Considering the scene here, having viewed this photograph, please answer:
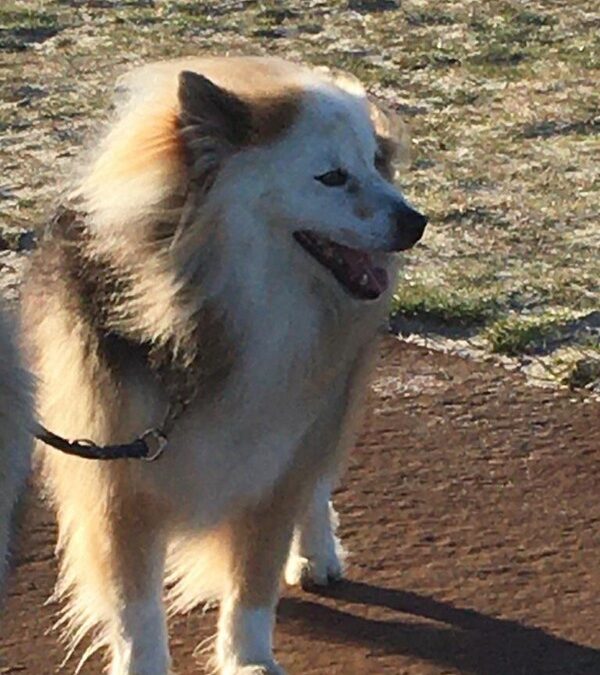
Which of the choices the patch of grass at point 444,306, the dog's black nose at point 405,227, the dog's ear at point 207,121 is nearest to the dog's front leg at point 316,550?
the dog's black nose at point 405,227

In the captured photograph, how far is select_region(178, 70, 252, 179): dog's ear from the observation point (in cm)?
361

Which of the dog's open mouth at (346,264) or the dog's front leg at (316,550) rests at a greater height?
the dog's open mouth at (346,264)

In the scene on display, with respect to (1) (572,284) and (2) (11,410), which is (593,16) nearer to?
(1) (572,284)

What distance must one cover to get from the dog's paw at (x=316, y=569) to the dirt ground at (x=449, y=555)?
35 mm

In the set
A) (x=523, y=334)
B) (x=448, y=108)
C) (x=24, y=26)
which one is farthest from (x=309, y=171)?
(x=24, y=26)

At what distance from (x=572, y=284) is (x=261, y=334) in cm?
286

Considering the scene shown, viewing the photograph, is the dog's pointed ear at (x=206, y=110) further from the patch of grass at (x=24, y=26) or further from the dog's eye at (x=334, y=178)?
the patch of grass at (x=24, y=26)

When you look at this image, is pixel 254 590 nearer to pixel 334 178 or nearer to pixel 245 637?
pixel 245 637

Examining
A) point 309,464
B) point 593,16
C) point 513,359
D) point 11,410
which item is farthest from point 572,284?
point 593,16

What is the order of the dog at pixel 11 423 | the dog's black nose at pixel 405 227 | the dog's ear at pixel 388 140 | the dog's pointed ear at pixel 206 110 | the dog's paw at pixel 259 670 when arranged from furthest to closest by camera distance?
the dog's paw at pixel 259 670, the dog's ear at pixel 388 140, the dog's black nose at pixel 405 227, the dog's pointed ear at pixel 206 110, the dog at pixel 11 423

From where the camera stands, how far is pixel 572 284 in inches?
252

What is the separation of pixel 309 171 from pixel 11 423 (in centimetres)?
124

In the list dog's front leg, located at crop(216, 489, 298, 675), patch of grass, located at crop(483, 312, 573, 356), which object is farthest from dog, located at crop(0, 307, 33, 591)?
patch of grass, located at crop(483, 312, 573, 356)

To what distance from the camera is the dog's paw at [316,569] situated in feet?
15.0
